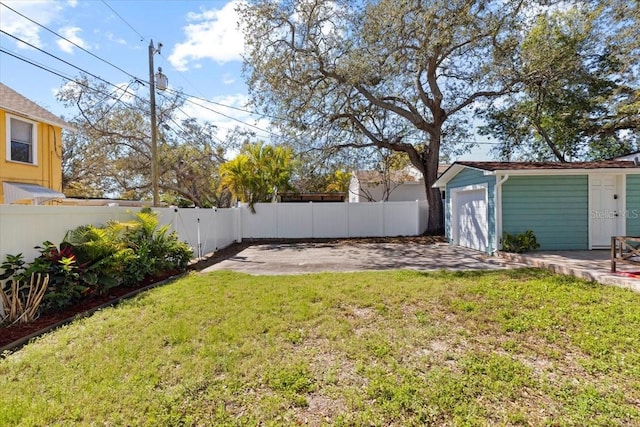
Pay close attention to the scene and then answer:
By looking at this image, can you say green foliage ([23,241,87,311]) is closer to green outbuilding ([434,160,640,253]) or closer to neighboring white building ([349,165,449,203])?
green outbuilding ([434,160,640,253])

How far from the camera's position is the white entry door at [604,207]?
30.3ft

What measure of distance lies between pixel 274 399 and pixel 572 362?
9.80 feet

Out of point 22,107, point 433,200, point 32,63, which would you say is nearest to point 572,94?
point 433,200

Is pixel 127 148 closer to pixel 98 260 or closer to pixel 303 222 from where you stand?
pixel 303 222

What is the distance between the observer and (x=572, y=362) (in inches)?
132

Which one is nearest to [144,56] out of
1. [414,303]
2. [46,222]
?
[46,222]

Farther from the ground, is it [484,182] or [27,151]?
[27,151]

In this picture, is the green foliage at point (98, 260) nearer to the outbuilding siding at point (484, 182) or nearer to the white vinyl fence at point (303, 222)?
the white vinyl fence at point (303, 222)

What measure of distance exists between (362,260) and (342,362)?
241 inches

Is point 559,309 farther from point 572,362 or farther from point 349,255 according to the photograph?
point 349,255

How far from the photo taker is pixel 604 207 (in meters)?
9.28

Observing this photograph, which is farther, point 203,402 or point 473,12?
point 473,12

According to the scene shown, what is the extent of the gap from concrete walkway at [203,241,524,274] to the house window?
729cm

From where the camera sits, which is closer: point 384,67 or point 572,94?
point 384,67
